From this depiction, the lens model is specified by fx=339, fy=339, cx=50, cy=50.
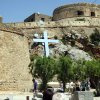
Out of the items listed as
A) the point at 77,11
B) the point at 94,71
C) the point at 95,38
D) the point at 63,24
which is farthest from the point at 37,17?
the point at 94,71

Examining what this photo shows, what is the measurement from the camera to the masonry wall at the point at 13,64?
21984mm

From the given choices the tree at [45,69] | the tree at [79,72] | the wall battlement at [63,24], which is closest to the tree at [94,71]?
the tree at [79,72]

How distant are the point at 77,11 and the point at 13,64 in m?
21.0

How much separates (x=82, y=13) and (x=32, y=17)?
20.8 feet

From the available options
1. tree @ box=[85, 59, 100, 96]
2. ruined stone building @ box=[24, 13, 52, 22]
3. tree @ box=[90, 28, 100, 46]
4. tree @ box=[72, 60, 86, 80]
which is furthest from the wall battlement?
tree @ box=[85, 59, 100, 96]

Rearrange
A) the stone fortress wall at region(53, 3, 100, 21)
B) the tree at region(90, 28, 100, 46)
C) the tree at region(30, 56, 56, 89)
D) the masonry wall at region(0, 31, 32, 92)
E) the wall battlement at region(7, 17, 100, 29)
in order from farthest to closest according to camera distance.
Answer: the stone fortress wall at region(53, 3, 100, 21) < the wall battlement at region(7, 17, 100, 29) < the tree at region(90, 28, 100, 46) < the masonry wall at region(0, 31, 32, 92) < the tree at region(30, 56, 56, 89)

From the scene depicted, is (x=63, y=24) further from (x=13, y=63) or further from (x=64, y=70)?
(x=64, y=70)

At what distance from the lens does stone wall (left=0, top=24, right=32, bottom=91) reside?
2198 centimetres

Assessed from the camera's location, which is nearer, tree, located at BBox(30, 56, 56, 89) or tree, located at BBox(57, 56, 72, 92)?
tree, located at BBox(57, 56, 72, 92)

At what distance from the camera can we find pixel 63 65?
2153cm

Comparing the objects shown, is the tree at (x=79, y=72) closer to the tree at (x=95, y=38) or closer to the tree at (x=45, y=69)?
the tree at (x=45, y=69)

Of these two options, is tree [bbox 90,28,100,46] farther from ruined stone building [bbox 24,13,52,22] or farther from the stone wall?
the stone wall

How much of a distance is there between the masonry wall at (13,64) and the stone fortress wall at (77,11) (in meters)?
18.6

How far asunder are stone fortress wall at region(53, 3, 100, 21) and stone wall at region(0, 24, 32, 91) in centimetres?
1855
